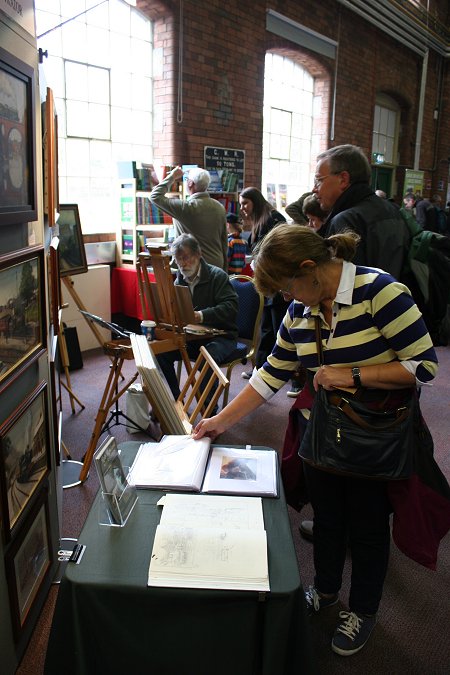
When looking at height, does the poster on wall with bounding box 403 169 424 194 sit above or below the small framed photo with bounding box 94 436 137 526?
above

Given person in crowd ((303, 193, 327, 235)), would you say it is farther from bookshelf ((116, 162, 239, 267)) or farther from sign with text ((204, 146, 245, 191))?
sign with text ((204, 146, 245, 191))

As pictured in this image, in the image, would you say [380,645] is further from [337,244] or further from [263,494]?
[337,244]

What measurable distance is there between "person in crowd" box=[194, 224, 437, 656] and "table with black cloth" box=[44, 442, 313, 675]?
0.49m

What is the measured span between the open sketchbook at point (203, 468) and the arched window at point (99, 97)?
413 cm

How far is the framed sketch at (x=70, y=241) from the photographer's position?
3.52m

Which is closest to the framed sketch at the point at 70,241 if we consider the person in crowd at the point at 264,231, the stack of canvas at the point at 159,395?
the person in crowd at the point at 264,231

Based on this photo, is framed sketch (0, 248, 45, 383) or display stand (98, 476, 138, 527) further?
framed sketch (0, 248, 45, 383)

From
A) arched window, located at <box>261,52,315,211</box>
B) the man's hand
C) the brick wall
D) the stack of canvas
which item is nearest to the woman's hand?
the stack of canvas

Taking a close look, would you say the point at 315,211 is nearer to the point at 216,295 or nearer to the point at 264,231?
the point at 216,295

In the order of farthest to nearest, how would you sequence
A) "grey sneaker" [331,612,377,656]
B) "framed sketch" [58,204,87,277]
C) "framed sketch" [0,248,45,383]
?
"framed sketch" [58,204,87,277] → "grey sneaker" [331,612,377,656] → "framed sketch" [0,248,45,383]

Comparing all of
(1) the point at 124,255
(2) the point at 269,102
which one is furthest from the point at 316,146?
(1) the point at 124,255

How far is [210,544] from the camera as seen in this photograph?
1215 mm

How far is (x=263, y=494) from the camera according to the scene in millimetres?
1424

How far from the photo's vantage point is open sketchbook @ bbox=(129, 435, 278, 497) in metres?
1.44
